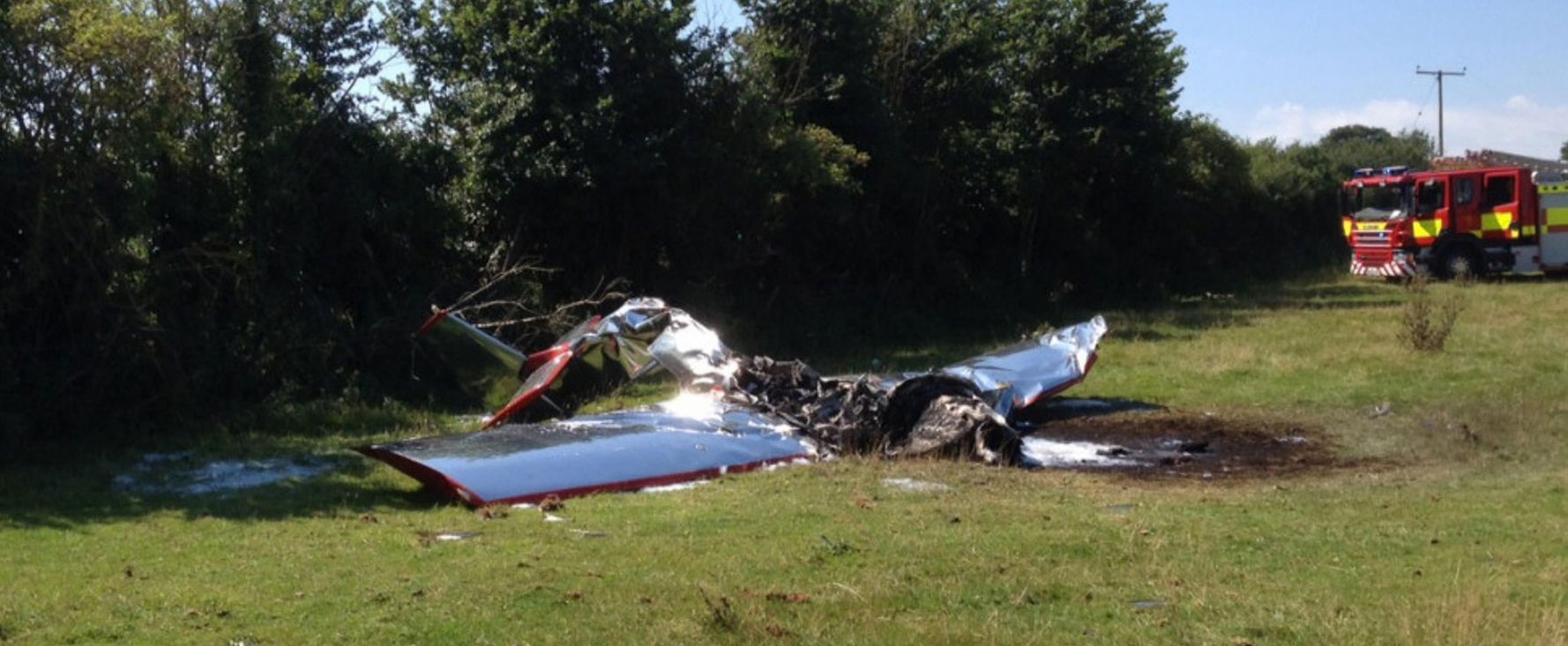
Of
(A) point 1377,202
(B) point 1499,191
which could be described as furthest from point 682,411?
(A) point 1377,202

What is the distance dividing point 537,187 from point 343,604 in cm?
1368

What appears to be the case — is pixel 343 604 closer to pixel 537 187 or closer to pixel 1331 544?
pixel 1331 544

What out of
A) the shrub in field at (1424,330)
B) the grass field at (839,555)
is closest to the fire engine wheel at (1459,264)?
the shrub in field at (1424,330)

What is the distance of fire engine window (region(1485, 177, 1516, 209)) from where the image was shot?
35719mm

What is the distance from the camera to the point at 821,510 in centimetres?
1028

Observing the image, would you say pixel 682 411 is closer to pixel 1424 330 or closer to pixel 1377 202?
pixel 1424 330

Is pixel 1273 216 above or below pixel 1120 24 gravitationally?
below

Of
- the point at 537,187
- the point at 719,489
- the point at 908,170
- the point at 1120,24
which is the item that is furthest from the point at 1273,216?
the point at 719,489

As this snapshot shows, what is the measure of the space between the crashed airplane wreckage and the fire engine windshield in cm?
2141

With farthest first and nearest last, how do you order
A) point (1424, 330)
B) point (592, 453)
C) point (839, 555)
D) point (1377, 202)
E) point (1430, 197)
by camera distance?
point (1377, 202)
point (1430, 197)
point (1424, 330)
point (592, 453)
point (839, 555)

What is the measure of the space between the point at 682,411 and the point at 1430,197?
28.0 m

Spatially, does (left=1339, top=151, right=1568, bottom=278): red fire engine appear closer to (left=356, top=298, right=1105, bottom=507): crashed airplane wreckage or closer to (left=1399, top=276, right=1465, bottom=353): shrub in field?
(left=1399, top=276, right=1465, bottom=353): shrub in field

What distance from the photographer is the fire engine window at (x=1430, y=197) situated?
119 ft

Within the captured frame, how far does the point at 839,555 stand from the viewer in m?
8.52
